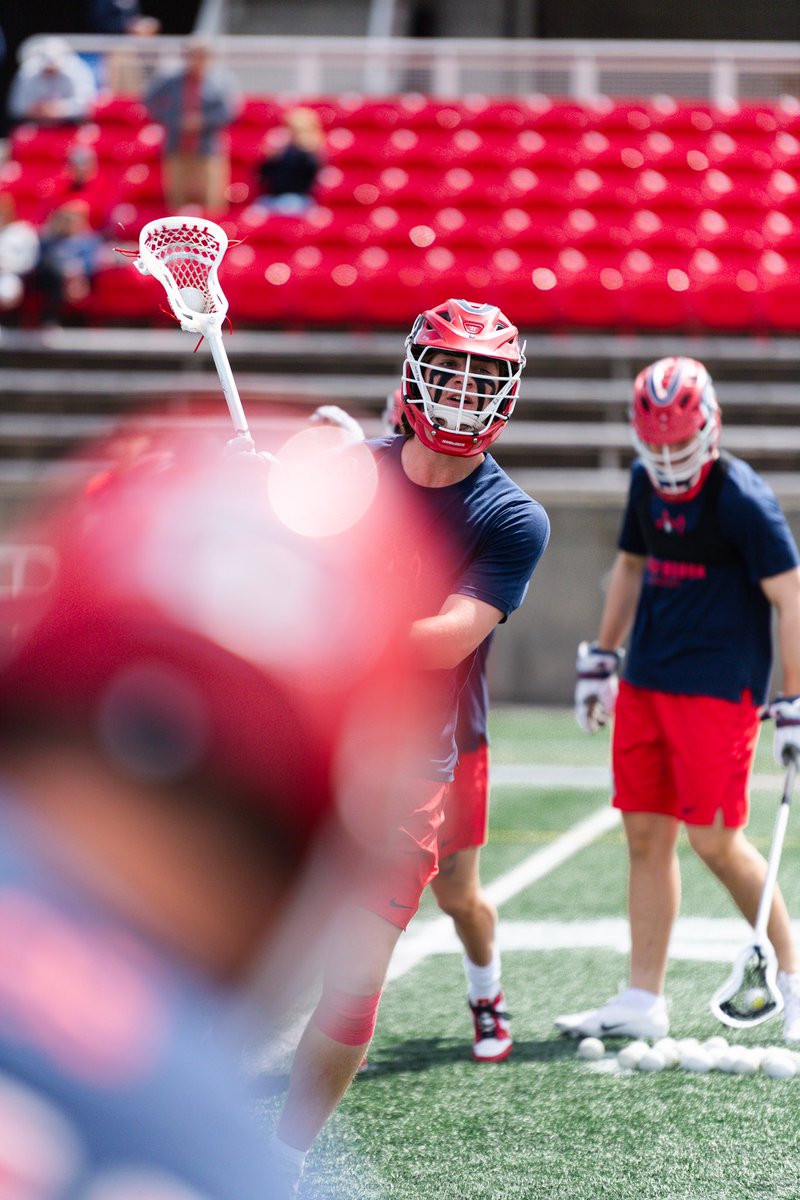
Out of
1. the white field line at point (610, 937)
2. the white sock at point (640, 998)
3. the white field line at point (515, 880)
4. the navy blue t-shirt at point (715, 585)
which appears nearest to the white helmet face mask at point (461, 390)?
the navy blue t-shirt at point (715, 585)

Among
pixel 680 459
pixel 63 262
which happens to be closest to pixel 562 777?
pixel 680 459

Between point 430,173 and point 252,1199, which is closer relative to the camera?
point 252,1199

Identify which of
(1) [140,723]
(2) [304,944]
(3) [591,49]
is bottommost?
(3) [591,49]

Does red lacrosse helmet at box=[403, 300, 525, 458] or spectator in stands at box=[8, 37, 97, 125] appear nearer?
red lacrosse helmet at box=[403, 300, 525, 458]

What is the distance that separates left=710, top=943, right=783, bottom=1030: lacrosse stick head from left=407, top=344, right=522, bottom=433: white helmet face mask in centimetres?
186

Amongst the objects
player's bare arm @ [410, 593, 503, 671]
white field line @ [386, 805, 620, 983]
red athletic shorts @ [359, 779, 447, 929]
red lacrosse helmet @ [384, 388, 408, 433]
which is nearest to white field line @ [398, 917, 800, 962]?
white field line @ [386, 805, 620, 983]

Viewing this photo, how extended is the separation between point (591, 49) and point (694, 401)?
1240 cm

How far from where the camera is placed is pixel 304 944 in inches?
69.7

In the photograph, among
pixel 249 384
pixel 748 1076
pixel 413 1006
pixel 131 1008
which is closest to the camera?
pixel 131 1008

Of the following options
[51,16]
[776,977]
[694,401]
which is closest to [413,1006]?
[776,977]

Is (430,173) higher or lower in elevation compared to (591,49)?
lower

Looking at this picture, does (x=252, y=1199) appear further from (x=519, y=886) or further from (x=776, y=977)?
(x=519, y=886)

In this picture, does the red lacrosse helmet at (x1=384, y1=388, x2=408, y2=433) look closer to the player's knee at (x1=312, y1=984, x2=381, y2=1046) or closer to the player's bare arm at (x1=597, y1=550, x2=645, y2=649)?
the player's bare arm at (x1=597, y1=550, x2=645, y2=649)

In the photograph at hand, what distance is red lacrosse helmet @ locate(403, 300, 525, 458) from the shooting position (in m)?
3.20
